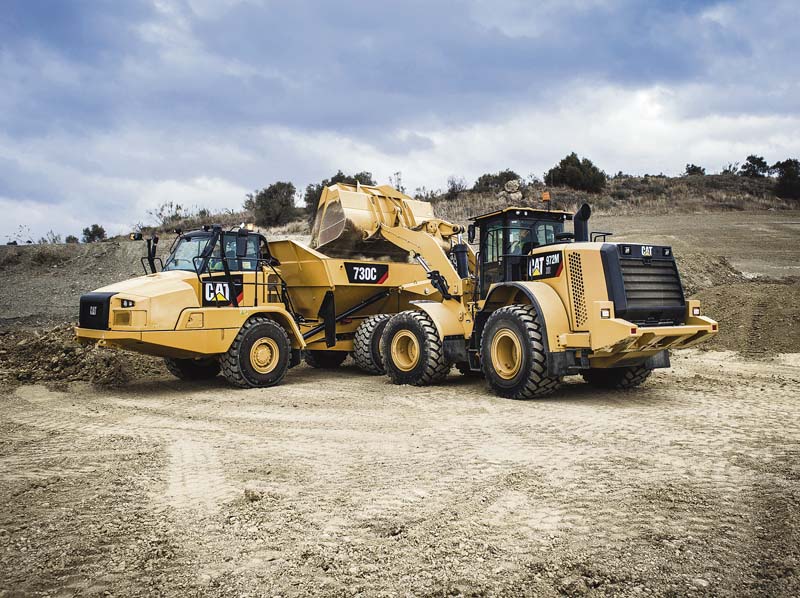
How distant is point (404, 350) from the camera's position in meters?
10.4

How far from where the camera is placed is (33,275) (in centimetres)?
2388

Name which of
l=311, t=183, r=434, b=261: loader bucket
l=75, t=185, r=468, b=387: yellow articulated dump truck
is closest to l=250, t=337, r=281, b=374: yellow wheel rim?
l=75, t=185, r=468, b=387: yellow articulated dump truck

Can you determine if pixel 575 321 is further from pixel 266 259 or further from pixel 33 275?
pixel 33 275

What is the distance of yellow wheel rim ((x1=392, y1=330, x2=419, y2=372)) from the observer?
10.2m

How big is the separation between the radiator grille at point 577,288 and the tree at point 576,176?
32734 mm

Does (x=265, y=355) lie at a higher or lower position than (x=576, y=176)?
lower

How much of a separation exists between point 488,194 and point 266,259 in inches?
1052

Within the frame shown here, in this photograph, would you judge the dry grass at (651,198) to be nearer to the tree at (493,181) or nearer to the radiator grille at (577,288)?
the tree at (493,181)

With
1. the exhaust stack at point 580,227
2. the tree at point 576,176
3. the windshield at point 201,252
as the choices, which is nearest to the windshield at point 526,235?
the exhaust stack at point 580,227

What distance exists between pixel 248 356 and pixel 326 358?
3.41m

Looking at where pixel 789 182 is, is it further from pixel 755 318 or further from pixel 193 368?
pixel 193 368

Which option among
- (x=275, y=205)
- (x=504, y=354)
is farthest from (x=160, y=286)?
(x=275, y=205)

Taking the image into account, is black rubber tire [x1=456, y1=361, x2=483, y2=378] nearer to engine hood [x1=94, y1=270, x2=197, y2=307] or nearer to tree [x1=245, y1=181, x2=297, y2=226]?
engine hood [x1=94, y1=270, x2=197, y2=307]

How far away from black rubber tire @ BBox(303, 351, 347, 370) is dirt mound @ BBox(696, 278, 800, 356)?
749 cm
